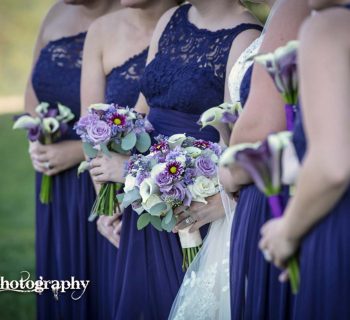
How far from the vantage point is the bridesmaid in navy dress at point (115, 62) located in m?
4.47

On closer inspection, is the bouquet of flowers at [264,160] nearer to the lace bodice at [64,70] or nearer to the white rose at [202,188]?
the white rose at [202,188]

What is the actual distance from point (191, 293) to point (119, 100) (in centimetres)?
133

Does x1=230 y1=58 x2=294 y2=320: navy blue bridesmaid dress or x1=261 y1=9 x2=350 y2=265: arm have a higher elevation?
x1=261 y1=9 x2=350 y2=265: arm

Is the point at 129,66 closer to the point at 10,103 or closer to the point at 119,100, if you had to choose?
the point at 119,100

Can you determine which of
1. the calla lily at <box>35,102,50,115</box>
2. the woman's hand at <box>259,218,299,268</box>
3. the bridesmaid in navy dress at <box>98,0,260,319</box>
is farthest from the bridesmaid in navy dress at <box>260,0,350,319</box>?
the calla lily at <box>35,102,50,115</box>

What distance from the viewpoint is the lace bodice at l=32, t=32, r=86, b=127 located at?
16.7 ft

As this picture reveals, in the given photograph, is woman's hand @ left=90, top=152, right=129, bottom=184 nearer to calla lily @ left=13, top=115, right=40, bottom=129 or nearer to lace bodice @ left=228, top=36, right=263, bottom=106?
lace bodice @ left=228, top=36, right=263, bottom=106

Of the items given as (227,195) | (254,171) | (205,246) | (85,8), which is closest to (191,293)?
(205,246)

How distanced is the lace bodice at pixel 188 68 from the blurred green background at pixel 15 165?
112 inches

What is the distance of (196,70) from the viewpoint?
3.84 metres

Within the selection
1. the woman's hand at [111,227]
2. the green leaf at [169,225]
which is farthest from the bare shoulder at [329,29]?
the woman's hand at [111,227]

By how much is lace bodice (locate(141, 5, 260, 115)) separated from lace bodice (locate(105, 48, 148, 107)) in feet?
1.17

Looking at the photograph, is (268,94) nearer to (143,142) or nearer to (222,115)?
(222,115)

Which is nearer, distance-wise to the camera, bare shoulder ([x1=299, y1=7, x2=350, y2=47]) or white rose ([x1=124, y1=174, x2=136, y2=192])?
bare shoulder ([x1=299, y1=7, x2=350, y2=47])
